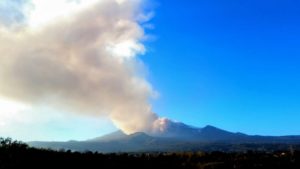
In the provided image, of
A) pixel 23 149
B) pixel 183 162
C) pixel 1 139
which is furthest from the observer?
Answer: pixel 1 139

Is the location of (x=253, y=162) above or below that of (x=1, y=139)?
below

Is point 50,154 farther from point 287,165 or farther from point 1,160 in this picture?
point 287,165

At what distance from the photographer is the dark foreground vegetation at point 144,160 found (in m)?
31.0

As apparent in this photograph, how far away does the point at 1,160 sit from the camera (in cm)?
3294

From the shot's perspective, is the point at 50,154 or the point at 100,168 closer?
the point at 100,168

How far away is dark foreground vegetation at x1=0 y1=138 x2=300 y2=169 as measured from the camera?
3103 centimetres

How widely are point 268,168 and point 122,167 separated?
889 cm

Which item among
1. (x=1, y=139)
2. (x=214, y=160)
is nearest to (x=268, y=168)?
(x=214, y=160)

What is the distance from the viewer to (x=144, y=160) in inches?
1300

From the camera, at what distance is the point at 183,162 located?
106 ft

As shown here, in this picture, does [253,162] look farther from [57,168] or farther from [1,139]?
[1,139]

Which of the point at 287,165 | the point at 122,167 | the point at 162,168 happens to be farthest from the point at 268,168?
the point at 122,167

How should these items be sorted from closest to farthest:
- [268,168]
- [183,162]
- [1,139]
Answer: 1. [268,168]
2. [183,162]
3. [1,139]

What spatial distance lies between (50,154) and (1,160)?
10.7 feet
